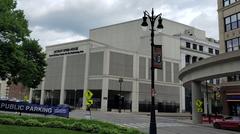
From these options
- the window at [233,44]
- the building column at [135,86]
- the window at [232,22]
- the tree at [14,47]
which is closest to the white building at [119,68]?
the building column at [135,86]

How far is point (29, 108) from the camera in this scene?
30172 mm

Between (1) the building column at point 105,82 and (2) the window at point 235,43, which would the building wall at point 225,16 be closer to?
(2) the window at point 235,43

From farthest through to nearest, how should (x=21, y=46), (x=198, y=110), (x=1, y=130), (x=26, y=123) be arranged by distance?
(x=21, y=46), (x=198, y=110), (x=26, y=123), (x=1, y=130)

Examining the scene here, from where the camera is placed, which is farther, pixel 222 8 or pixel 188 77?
pixel 222 8

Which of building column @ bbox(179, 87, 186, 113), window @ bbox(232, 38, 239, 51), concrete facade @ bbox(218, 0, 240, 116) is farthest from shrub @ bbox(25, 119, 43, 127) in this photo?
building column @ bbox(179, 87, 186, 113)

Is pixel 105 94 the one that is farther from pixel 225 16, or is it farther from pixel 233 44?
pixel 233 44

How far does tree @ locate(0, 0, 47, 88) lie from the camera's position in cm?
3814

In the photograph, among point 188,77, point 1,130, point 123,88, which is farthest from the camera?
point 123,88

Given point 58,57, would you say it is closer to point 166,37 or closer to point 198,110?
point 166,37

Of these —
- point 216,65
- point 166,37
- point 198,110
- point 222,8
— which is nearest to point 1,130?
point 216,65

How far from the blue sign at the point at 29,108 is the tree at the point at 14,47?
10902 mm

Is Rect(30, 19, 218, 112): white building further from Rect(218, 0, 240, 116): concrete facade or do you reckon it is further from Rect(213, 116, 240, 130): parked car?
Rect(213, 116, 240, 130): parked car

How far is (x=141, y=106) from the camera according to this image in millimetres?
86125

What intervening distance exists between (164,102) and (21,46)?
181 ft
